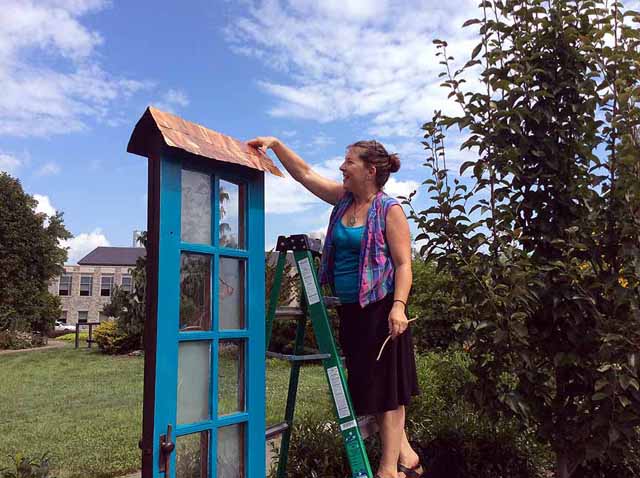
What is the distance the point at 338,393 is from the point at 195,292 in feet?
2.81

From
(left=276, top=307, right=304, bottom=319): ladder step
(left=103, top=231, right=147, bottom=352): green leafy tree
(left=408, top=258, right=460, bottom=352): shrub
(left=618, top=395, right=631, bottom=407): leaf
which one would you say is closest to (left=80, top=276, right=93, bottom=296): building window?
(left=103, top=231, right=147, bottom=352): green leafy tree

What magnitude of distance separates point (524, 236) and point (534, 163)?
429 millimetres

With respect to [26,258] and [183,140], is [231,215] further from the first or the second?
[26,258]

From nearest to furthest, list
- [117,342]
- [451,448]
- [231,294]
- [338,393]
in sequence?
[231,294]
[338,393]
[451,448]
[117,342]

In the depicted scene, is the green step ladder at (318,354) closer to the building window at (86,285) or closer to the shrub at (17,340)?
the shrub at (17,340)

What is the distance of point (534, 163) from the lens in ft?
11.7

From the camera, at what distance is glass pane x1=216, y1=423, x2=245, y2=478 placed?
266cm

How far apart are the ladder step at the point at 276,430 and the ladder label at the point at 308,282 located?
2.28 ft

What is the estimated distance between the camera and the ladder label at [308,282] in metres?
3.04

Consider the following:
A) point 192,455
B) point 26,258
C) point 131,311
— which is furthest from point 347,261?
point 26,258

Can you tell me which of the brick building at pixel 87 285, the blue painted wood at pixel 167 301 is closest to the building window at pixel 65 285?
the brick building at pixel 87 285

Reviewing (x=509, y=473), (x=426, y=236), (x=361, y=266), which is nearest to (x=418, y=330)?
(x=509, y=473)

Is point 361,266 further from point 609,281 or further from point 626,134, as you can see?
point 626,134

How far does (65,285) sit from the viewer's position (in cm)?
5647
